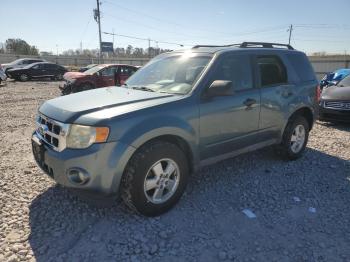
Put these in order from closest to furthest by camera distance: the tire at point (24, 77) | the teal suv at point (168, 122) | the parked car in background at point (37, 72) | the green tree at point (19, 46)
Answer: the teal suv at point (168, 122)
the parked car in background at point (37, 72)
the tire at point (24, 77)
the green tree at point (19, 46)

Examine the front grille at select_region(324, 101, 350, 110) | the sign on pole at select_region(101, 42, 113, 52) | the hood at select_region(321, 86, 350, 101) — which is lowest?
the front grille at select_region(324, 101, 350, 110)

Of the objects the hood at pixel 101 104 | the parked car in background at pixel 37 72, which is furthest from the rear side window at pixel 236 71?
the parked car in background at pixel 37 72

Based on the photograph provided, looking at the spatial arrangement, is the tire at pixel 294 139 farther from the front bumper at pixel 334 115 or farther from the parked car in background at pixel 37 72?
the parked car in background at pixel 37 72

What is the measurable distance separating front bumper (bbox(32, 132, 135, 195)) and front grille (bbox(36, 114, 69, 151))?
0.33 feet

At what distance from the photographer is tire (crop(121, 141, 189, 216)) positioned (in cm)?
332

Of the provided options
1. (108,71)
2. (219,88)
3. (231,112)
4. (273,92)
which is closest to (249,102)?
(231,112)

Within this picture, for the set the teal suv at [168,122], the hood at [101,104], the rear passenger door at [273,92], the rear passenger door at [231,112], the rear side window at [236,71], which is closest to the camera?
the teal suv at [168,122]

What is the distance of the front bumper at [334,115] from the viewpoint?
26.3ft

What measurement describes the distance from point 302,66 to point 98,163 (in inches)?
161

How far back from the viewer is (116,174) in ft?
10.4

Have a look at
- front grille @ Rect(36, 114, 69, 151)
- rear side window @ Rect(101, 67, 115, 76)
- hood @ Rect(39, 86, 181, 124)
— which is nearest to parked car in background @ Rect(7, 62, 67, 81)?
rear side window @ Rect(101, 67, 115, 76)

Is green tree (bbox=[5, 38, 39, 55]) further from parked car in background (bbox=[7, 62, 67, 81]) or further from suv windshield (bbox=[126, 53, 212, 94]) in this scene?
suv windshield (bbox=[126, 53, 212, 94])

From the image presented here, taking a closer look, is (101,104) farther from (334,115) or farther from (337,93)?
(337,93)

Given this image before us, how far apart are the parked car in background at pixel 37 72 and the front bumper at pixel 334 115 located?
67.0 feet
